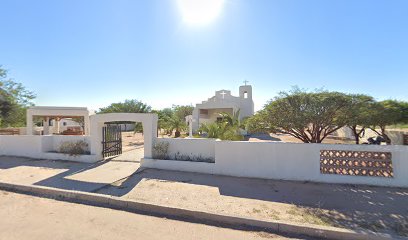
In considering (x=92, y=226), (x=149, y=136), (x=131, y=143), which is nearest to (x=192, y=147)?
(x=149, y=136)

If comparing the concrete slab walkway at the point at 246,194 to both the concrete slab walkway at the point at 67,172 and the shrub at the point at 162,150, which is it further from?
the shrub at the point at 162,150

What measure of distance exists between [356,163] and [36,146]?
15.0 m

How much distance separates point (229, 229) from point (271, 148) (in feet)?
13.5

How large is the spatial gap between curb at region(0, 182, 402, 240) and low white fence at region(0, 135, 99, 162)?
14.6 ft

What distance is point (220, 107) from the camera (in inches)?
999

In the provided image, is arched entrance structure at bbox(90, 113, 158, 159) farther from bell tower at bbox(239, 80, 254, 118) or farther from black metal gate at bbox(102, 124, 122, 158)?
bell tower at bbox(239, 80, 254, 118)

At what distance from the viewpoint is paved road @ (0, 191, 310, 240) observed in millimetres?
4293

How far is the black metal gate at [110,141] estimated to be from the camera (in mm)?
11756

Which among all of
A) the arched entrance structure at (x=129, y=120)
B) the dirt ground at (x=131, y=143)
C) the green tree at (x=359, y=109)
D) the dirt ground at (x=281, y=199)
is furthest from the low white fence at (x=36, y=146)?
the green tree at (x=359, y=109)

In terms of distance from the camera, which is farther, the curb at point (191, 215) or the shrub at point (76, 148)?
the shrub at point (76, 148)

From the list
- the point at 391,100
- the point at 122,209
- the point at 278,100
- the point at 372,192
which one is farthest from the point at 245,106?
the point at 122,209

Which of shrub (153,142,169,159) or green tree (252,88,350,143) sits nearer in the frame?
green tree (252,88,350,143)

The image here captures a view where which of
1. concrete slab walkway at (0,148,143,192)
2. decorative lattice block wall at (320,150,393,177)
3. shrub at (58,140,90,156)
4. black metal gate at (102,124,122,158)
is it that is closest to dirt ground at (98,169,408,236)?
decorative lattice block wall at (320,150,393,177)

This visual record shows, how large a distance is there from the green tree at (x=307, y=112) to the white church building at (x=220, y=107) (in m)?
16.7
